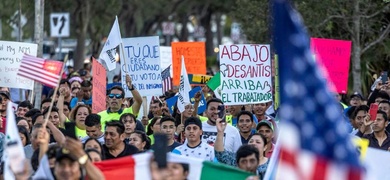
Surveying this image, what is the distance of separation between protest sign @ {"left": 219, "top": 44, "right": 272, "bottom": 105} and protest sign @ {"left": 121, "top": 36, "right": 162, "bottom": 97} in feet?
3.04

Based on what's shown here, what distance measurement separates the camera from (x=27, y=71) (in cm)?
1123

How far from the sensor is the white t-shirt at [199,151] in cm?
1247

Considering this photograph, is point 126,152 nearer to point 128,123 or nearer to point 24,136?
point 24,136

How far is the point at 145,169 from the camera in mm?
9781

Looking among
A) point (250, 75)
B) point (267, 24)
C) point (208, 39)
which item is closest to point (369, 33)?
point (267, 24)

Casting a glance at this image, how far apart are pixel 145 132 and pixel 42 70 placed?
3400 mm

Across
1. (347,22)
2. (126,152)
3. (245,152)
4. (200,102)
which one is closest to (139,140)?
(126,152)

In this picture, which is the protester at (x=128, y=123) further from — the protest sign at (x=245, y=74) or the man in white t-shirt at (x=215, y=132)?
the protest sign at (x=245, y=74)

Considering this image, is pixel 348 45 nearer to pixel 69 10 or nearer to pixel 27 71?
pixel 27 71

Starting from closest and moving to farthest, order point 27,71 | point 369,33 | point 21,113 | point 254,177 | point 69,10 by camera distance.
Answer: point 254,177 < point 27,71 < point 21,113 < point 369,33 < point 69,10

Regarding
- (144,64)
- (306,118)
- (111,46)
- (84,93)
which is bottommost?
(306,118)

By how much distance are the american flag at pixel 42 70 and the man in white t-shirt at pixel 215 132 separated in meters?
2.67

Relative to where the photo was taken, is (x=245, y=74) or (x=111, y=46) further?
(x=111, y=46)

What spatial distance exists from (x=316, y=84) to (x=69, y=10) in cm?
2802
